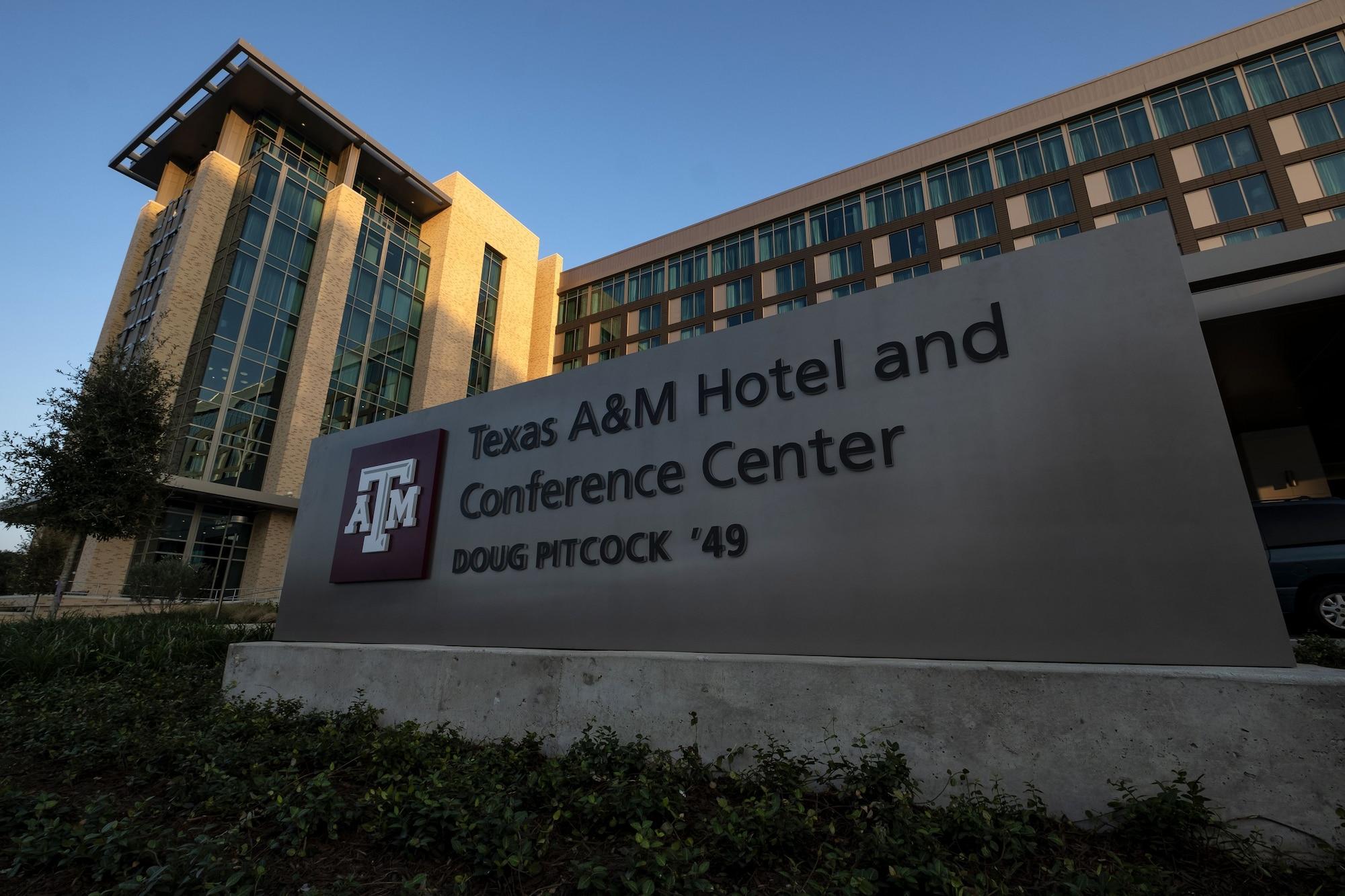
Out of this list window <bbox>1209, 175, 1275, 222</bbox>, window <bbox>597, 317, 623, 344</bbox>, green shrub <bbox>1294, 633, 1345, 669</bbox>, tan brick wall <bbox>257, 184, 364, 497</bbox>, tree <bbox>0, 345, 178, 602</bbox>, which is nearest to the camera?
green shrub <bbox>1294, 633, 1345, 669</bbox>

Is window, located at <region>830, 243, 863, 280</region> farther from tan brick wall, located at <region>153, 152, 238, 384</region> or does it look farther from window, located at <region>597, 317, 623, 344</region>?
tan brick wall, located at <region>153, 152, 238, 384</region>

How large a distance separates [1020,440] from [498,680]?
4823 millimetres

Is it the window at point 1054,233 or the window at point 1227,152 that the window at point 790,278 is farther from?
the window at point 1227,152

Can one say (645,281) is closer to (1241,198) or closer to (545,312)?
(545,312)

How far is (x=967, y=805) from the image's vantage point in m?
3.43

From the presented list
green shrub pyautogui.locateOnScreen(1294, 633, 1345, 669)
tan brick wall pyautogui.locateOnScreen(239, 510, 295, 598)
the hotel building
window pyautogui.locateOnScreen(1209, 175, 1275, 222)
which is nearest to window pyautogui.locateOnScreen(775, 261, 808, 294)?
the hotel building

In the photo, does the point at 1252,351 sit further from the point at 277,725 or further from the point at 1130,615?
the point at 277,725

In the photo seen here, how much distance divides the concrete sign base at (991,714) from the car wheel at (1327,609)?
20.5 ft

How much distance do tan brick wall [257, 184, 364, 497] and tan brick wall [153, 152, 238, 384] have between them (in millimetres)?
4030

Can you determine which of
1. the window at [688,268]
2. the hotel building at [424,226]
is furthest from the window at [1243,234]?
the window at [688,268]

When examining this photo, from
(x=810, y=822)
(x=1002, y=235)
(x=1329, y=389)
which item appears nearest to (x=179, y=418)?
(x=810, y=822)

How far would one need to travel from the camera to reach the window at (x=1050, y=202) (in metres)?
31.6

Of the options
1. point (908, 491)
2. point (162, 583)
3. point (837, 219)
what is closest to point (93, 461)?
point (162, 583)

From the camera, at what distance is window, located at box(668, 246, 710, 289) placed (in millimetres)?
42812
